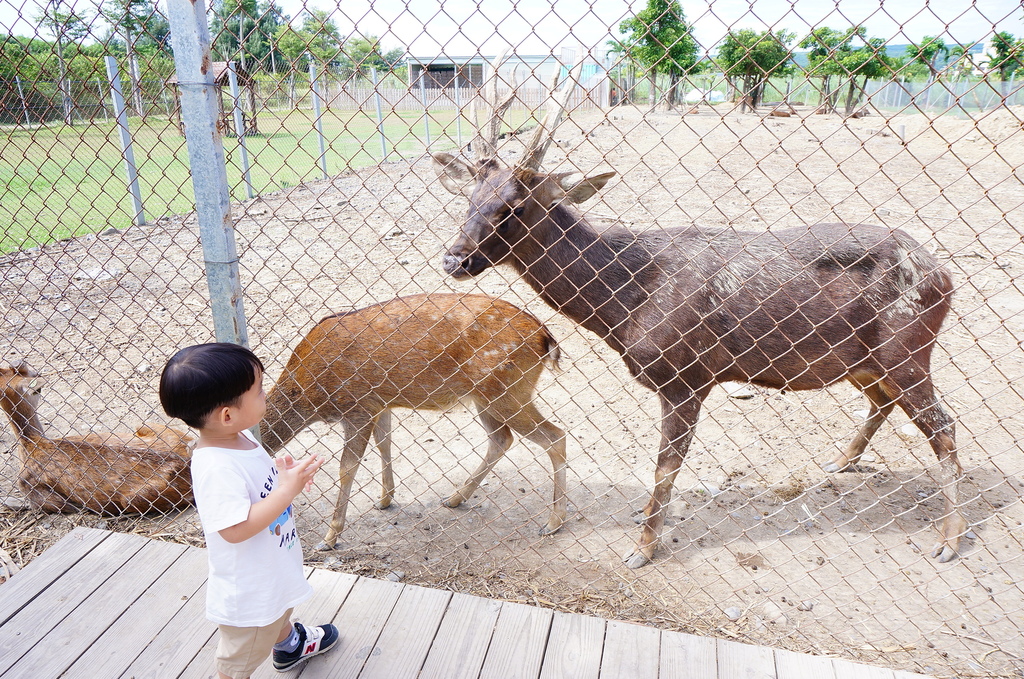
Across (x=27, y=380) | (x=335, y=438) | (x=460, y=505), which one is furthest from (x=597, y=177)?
(x=27, y=380)

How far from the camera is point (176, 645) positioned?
2682mm

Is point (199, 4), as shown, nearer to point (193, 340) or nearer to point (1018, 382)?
point (193, 340)

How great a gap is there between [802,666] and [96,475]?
398 cm

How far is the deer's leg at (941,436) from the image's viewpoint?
12.8 ft

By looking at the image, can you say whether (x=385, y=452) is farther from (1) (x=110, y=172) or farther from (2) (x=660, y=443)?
(1) (x=110, y=172)

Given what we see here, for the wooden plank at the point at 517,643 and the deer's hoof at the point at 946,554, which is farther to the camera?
the deer's hoof at the point at 946,554

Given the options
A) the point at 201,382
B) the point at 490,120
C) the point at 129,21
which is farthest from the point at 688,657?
the point at 129,21

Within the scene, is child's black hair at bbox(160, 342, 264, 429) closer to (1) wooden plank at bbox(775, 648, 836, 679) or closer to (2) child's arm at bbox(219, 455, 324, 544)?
(2) child's arm at bbox(219, 455, 324, 544)

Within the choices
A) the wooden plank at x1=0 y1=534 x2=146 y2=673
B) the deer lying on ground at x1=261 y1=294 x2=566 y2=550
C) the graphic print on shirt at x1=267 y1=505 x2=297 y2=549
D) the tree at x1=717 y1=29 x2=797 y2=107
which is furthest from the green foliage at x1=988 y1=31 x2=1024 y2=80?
the wooden plank at x1=0 y1=534 x2=146 y2=673

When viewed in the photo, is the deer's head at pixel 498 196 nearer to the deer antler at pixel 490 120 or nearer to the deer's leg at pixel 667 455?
the deer antler at pixel 490 120

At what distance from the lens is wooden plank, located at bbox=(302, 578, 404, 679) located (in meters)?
2.57

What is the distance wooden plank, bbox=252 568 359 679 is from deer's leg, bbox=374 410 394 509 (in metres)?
1.28

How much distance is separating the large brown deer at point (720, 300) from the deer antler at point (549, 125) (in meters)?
0.21

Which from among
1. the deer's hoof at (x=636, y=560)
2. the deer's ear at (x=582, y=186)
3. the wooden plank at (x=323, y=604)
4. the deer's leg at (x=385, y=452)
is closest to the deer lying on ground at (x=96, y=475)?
the deer's leg at (x=385, y=452)
